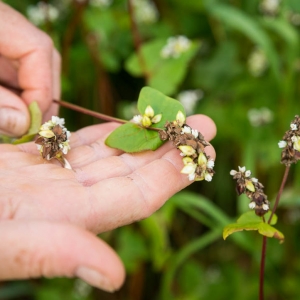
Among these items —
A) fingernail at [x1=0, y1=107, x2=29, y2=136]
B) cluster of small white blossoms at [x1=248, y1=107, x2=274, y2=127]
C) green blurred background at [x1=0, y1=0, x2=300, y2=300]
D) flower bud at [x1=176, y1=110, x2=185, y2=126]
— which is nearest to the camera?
flower bud at [x1=176, y1=110, x2=185, y2=126]

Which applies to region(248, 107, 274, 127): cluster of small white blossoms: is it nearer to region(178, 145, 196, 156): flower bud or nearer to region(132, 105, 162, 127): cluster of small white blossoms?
region(132, 105, 162, 127): cluster of small white blossoms

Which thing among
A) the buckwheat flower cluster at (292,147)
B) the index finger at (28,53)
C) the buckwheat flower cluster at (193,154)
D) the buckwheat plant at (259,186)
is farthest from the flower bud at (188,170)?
the index finger at (28,53)

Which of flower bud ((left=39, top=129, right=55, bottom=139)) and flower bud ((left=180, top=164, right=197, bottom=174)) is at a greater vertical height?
flower bud ((left=39, top=129, right=55, bottom=139))

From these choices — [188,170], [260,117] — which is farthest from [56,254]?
[260,117]

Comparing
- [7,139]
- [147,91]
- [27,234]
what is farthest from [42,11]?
[27,234]

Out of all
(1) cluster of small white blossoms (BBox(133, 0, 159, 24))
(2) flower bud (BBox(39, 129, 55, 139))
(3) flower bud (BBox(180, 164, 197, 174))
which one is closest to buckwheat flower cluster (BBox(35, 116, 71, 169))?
(2) flower bud (BBox(39, 129, 55, 139))

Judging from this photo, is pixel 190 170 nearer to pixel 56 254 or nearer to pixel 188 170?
pixel 188 170
